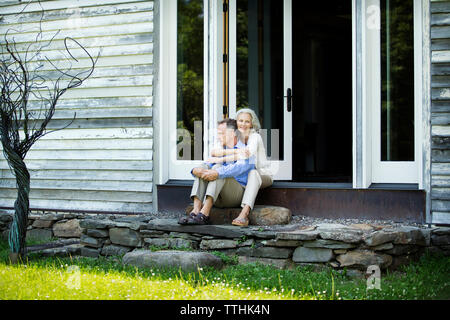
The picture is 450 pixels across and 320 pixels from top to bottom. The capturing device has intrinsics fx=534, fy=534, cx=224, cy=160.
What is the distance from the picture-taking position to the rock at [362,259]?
4.25 metres

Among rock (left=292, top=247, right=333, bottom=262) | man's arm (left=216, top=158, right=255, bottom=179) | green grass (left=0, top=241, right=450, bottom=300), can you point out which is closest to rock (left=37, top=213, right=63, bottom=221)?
green grass (left=0, top=241, right=450, bottom=300)

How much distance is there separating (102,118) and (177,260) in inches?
93.7

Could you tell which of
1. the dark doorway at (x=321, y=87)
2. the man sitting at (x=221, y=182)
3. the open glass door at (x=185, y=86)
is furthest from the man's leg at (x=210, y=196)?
the dark doorway at (x=321, y=87)

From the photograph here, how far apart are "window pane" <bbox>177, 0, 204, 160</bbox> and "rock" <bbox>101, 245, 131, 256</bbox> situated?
1264mm

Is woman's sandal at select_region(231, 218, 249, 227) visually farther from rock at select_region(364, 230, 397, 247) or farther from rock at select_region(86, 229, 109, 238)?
rock at select_region(86, 229, 109, 238)

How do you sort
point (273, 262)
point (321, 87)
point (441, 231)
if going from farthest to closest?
1. point (321, 87)
2. point (441, 231)
3. point (273, 262)

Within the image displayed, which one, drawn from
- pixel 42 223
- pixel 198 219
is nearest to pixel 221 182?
pixel 198 219

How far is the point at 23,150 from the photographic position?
4.66 meters

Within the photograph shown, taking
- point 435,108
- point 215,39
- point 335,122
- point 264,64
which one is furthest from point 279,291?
point 335,122

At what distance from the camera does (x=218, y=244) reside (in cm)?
471

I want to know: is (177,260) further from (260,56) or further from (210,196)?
(260,56)

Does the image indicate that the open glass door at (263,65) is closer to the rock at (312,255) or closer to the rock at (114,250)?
the rock at (312,255)

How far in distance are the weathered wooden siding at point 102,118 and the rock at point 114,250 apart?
0.74 metres

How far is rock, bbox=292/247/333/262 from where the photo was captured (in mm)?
4336
